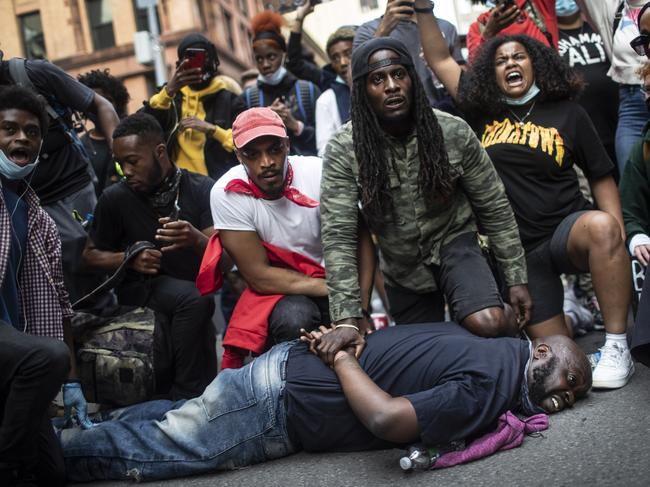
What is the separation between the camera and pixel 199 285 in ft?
12.6

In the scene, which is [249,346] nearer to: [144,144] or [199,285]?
[199,285]

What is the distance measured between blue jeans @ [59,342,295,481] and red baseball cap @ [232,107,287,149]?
43.0 inches

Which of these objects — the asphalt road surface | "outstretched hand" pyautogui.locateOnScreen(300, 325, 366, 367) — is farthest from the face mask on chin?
"outstretched hand" pyautogui.locateOnScreen(300, 325, 366, 367)

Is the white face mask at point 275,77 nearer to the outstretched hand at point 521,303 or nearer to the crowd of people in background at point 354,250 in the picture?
the crowd of people in background at point 354,250

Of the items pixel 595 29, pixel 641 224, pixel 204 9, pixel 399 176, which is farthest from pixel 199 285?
pixel 204 9

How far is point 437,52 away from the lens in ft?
14.3

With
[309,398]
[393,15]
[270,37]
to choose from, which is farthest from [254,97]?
[309,398]

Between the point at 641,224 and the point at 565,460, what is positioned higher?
the point at 641,224

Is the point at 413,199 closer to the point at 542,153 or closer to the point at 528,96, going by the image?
the point at 542,153

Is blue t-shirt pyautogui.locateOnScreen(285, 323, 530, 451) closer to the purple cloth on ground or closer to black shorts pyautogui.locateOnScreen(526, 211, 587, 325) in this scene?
the purple cloth on ground

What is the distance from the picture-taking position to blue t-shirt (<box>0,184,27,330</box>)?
318 centimetres

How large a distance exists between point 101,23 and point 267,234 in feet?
70.7

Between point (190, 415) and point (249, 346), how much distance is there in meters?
0.61

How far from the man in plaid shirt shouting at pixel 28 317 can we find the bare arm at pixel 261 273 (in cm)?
83
